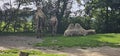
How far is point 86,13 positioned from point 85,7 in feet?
2.02

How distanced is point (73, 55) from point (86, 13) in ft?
62.0

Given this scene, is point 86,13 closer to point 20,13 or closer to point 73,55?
point 20,13

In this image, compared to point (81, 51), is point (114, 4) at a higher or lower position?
higher

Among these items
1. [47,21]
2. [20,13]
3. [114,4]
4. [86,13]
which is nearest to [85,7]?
[86,13]

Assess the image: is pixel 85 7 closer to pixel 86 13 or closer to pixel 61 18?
pixel 86 13

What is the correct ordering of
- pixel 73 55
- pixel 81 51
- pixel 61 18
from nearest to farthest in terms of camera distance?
pixel 73 55 < pixel 81 51 < pixel 61 18

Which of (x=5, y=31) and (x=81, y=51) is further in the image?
(x=5, y=31)

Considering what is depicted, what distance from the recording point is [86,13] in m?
32.8

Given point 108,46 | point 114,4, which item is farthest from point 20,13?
point 108,46

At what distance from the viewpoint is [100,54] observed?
14.5 metres

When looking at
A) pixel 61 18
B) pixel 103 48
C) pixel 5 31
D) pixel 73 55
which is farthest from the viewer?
pixel 61 18

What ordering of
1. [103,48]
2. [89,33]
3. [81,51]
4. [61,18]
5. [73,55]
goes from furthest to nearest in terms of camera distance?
[61,18] < [89,33] < [103,48] < [81,51] < [73,55]

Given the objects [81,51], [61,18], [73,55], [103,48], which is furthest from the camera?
[61,18]

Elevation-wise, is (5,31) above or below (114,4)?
below
